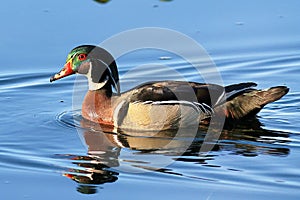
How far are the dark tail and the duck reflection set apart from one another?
0.53 feet

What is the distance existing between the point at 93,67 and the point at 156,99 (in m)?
1.19

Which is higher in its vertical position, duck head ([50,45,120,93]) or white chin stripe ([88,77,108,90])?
duck head ([50,45,120,93])

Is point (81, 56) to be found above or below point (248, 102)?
above

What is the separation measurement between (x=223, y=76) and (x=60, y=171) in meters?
4.32

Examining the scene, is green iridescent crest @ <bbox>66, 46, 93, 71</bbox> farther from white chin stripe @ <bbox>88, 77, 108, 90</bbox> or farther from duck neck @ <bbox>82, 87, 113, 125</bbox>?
duck neck @ <bbox>82, 87, 113, 125</bbox>

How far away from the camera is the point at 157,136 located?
35.5 feet

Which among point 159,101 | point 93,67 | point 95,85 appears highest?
point 93,67

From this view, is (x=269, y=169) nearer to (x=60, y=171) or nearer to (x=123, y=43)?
(x=60, y=171)

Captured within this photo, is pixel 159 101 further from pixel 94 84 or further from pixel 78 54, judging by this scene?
pixel 78 54

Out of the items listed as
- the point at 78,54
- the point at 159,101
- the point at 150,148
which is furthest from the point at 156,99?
the point at 78,54

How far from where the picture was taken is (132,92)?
11.2m

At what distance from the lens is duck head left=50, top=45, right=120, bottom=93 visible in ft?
37.9

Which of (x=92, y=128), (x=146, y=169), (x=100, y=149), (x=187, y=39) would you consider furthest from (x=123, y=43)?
(x=146, y=169)

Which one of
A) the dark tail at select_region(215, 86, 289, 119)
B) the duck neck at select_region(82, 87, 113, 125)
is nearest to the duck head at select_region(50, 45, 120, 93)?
the duck neck at select_region(82, 87, 113, 125)
